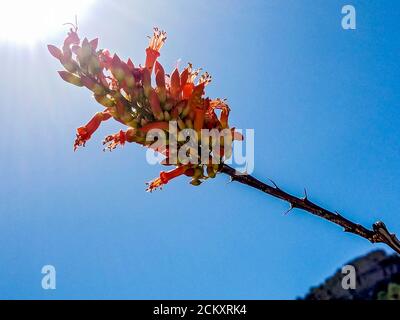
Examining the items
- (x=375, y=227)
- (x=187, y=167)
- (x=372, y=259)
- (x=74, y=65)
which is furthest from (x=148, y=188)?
(x=372, y=259)

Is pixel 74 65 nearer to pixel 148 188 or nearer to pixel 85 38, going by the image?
pixel 85 38

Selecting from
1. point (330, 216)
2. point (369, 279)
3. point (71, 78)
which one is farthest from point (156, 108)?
point (369, 279)

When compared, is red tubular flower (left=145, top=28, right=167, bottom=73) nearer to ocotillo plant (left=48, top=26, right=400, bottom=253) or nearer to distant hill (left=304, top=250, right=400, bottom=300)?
ocotillo plant (left=48, top=26, right=400, bottom=253)

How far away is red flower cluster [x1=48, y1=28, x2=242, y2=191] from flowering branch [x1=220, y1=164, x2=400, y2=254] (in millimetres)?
563

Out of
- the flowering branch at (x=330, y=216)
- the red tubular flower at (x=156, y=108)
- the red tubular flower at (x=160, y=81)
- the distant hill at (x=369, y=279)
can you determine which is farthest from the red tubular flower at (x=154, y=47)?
the distant hill at (x=369, y=279)

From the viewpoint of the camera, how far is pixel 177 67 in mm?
3984

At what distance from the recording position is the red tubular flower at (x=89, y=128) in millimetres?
3867

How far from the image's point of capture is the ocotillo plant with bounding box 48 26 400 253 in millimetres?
3281

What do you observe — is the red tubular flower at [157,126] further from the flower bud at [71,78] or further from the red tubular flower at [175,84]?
the flower bud at [71,78]

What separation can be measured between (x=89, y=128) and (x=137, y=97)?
2.02 feet

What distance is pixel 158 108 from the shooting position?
11.2ft

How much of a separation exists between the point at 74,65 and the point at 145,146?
0.83m

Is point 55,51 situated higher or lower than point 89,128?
higher

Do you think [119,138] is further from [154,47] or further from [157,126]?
[154,47]
